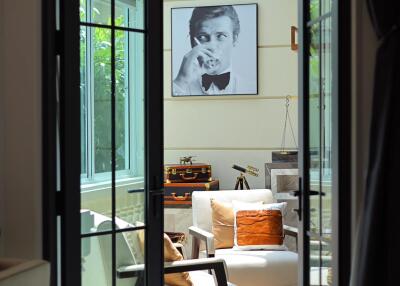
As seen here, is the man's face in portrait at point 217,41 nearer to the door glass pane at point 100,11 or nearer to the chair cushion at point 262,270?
the chair cushion at point 262,270

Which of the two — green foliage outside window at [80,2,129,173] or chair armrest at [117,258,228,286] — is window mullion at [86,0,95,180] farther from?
chair armrest at [117,258,228,286]

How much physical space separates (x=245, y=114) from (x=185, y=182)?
85 centimetres

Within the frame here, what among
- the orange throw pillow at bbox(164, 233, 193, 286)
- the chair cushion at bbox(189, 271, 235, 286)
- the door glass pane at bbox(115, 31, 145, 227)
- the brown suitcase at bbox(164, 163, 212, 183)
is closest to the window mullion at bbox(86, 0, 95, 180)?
the door glass pane at bbox(115, 31, 145, 227)

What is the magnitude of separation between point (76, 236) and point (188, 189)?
2608 mm

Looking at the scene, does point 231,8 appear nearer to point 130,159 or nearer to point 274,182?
point 274,182
